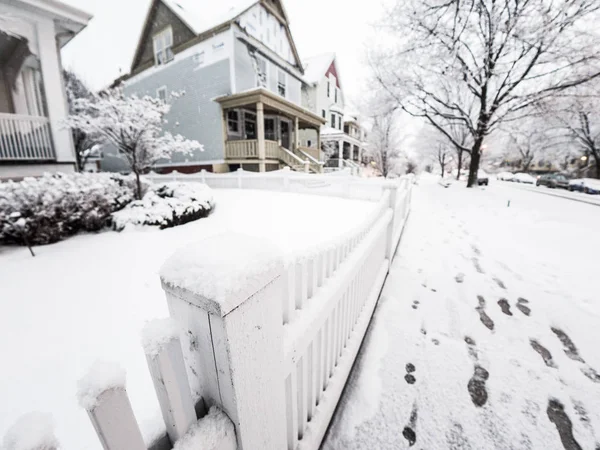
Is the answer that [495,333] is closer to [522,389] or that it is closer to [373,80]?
[522,389]

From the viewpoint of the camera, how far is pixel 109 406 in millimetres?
563

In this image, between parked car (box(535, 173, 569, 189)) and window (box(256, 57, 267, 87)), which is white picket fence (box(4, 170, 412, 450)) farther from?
parked car (box(535, 173, 569, 189))

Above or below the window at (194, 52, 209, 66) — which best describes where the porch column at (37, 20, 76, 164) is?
below

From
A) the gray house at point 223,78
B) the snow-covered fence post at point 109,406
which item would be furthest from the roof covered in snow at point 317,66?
the snow-covered fence post at point 109,406

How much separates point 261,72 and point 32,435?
16782 millimetres

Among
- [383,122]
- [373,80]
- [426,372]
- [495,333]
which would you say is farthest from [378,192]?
[383,122]

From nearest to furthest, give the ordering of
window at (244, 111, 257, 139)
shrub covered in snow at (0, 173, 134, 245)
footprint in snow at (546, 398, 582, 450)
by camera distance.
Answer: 1. footprint in snow at (546, 398, 582, 450)
2. shrub covered in snow at (0, 173, 134, 245)
3. window at (244, 111, 257, 139)

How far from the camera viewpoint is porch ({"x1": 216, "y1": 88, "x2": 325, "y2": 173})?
11984 mm

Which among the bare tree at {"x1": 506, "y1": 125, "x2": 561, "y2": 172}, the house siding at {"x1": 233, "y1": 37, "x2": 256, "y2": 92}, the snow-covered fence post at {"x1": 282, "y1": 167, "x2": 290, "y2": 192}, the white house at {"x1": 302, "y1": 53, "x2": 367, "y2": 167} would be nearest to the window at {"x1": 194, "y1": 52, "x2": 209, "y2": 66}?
the house siding at {"x1": 233, "y1": 37, "x2": 256, "y2": 92}

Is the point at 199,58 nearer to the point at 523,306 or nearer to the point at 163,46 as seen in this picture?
the point at 163,46

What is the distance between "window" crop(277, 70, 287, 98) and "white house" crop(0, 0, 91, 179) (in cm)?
1021

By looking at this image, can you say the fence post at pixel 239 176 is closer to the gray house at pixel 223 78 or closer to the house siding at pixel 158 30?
the gray house at pixel 223 78

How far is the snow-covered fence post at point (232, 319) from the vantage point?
0.71 meters

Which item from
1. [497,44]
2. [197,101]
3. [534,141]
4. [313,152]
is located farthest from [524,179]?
[197,101]
